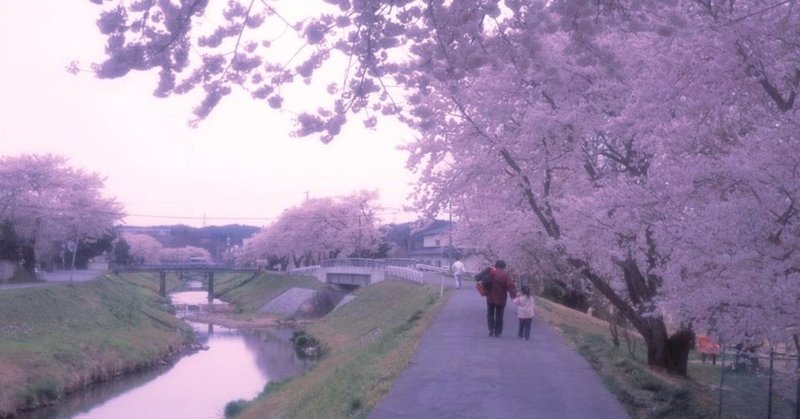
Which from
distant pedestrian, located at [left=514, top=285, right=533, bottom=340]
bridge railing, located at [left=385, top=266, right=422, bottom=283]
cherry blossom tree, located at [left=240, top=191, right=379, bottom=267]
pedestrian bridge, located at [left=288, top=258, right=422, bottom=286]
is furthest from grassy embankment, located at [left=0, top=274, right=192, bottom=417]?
cherry blossom tree, located at [left=240, top=191, right=379, bottom=267]

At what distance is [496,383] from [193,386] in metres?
23.0

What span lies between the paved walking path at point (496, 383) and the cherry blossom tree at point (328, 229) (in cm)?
6697

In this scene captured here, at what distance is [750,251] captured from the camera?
889cm

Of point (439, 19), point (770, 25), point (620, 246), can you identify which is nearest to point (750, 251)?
point (770, 25)

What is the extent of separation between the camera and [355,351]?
2914 centimetres

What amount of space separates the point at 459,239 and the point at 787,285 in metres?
23.8

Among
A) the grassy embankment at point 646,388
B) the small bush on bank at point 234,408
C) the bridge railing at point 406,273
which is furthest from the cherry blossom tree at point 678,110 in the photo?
the bridge railing at point 406,273

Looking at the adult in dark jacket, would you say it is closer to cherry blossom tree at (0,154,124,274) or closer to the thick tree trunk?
the thick tree trunk

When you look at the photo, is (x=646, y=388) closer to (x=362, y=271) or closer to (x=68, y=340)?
(x=68, y=340)

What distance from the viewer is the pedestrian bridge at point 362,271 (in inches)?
2238

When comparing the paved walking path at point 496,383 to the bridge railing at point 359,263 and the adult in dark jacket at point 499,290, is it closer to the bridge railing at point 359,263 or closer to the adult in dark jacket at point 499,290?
the adult in dark jacket at point 499,290

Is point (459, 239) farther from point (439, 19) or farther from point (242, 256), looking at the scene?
point (242, 256)

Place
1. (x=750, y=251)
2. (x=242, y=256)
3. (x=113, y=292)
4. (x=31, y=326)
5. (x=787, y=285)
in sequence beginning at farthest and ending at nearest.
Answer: (x=242, y=256)
(x=113, y=292)
(x=31, y=326)
(x=750, y=251)
(x=787, y=285)

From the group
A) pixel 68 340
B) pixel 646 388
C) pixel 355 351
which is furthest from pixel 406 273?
pixel 646 388
